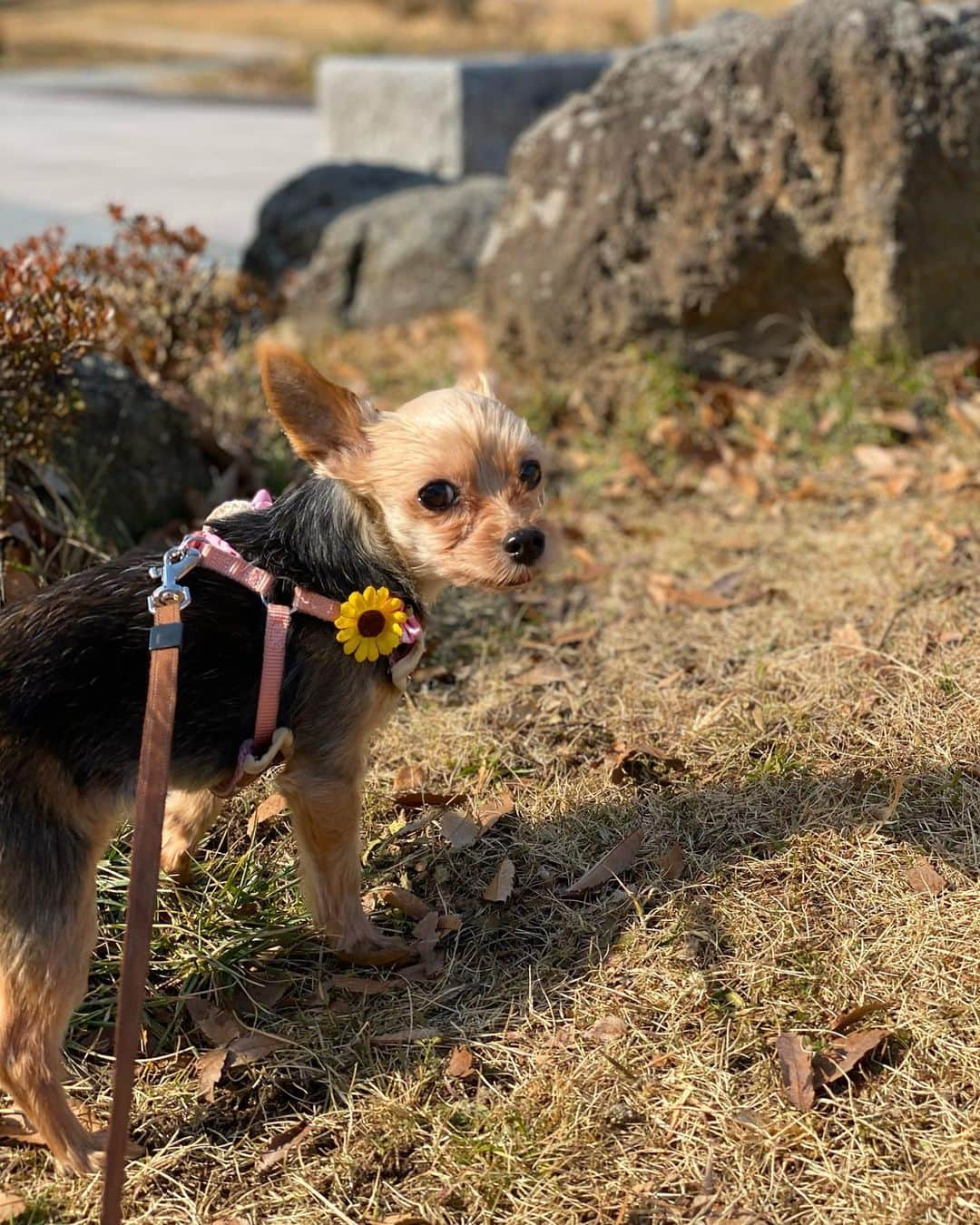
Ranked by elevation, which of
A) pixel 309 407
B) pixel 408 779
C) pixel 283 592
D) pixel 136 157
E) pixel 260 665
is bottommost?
pixel 136 157

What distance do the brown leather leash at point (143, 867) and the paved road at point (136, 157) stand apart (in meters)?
Result: 5.65

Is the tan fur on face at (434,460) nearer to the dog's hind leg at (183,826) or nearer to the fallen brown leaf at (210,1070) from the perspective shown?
the dog's hind leg at (183,826)

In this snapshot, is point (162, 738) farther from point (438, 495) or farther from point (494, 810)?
point (494, 810)

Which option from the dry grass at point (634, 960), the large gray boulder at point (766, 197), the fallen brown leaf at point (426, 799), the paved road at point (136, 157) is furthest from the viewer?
the paved road at point (136, 157)

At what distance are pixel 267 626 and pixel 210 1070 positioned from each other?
1.04 metres

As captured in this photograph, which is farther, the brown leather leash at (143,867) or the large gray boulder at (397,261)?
the large gray boulder at (397,261)

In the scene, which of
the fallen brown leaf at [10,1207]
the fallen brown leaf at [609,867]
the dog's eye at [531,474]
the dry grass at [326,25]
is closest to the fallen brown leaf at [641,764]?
the fallen brown leaf at [609,867]

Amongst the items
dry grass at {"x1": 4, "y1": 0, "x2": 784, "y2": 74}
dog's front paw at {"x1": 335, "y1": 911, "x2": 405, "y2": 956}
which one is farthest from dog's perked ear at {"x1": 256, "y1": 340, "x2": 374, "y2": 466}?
dry grass at {"x1": 4, "y1": 0, "x2": 784, "y2": 74}

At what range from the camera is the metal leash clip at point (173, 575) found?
105 inches

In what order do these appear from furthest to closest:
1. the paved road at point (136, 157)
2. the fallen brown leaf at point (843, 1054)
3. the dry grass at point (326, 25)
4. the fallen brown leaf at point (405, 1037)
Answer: the dry grass at point (326, 25) → the paved road at point (136, 157) → the fallen brown leaf at point (405, 1037) → the fallen brown leaf at point (843, 1054)

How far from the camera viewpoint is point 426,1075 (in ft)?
9.78

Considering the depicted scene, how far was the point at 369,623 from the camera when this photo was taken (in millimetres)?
2998

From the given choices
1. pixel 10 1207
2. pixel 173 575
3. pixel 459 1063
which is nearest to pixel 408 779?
pixel 459 1063

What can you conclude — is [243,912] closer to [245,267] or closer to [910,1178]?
[910,1178]
